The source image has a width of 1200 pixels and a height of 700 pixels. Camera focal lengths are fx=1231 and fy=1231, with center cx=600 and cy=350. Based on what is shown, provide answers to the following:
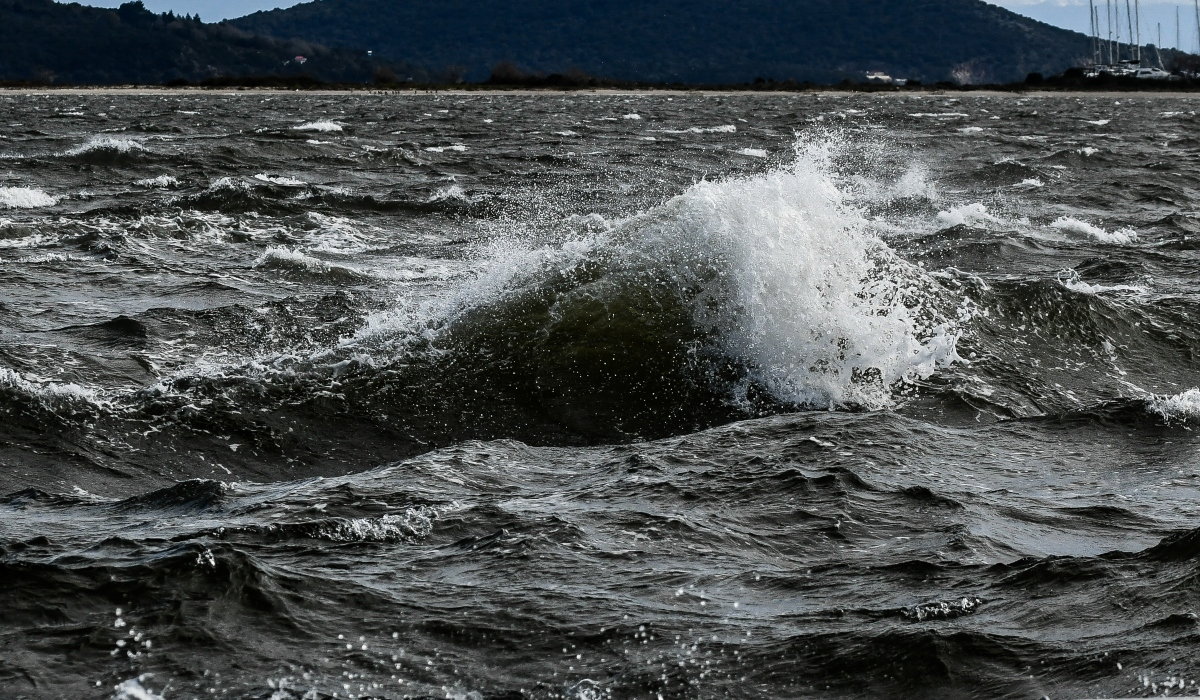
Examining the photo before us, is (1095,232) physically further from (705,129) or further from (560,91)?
(560,91)

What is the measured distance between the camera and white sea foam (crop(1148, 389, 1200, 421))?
6941 mm

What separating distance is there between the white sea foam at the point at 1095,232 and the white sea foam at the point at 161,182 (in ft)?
43.9

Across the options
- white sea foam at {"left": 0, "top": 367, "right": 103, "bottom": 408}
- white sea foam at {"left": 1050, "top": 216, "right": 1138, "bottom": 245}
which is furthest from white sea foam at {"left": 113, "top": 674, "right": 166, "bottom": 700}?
white sea foam at {"left": 1050, "top": 216, "right": 1138, "bottom": 245}

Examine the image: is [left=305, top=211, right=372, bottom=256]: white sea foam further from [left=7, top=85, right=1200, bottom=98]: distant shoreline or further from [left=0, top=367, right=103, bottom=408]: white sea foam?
[left=7, top=85, right=1200, bottom=98]: distant shoreline

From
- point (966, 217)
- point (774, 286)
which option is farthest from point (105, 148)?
point (774, 286)

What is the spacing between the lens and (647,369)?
840cm

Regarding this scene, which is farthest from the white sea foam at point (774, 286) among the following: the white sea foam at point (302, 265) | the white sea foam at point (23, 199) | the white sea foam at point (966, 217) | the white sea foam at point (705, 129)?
the white sea foam at point (705, 129)

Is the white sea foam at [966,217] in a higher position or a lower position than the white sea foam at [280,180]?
lower

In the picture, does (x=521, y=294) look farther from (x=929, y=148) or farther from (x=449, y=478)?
(x=929, y=148)

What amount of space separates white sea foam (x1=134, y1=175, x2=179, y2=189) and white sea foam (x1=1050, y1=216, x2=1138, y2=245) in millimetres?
13381

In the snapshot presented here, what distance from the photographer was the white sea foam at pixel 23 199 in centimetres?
1639

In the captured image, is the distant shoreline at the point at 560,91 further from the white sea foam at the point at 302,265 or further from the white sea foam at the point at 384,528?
the white sea foam at the point at 384,528

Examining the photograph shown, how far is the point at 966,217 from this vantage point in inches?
655

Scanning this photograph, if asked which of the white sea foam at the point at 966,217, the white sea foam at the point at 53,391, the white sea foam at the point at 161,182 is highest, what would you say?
the white sea foam at the point at 161,182
